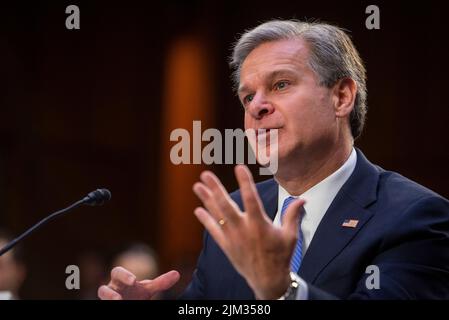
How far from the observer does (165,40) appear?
195 inches

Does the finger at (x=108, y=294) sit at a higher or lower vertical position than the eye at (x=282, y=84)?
lower

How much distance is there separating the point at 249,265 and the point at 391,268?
438mm

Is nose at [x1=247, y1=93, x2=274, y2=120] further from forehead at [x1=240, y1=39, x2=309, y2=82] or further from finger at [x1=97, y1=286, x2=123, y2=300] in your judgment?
finger at [x1=97, y1=286, x2=123, y2=300]

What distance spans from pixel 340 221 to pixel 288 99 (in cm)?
36

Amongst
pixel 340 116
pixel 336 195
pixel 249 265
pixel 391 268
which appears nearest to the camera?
pixel 249 265

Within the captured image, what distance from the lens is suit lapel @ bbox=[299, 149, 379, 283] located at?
1.72 m

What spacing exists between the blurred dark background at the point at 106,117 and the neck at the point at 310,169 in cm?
254

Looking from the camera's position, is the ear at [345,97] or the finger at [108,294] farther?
the ear at [345,97]

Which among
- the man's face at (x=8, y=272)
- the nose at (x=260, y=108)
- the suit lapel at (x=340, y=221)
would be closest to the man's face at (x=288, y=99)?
the nose at (x=260, y=108)

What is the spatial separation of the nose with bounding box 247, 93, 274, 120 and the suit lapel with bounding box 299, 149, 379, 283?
0.29 meters

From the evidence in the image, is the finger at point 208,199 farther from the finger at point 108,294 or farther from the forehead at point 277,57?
the forehead at point 277,57

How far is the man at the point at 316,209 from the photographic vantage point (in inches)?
54.5

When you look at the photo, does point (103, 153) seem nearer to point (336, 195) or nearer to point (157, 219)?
point (157, 219)

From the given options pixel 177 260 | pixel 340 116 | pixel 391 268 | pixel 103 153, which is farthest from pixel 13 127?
pixel 391 268
